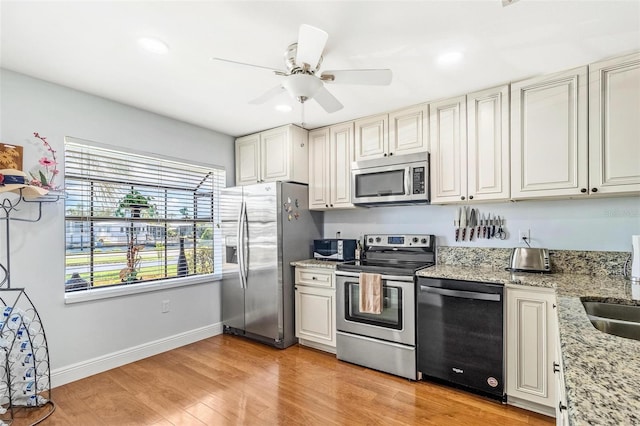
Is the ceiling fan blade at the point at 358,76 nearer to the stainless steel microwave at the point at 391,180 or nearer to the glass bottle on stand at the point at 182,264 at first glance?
the stainless steel microwave at the point at 391,180

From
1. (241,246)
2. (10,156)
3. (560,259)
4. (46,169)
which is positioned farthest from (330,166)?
(10,156)

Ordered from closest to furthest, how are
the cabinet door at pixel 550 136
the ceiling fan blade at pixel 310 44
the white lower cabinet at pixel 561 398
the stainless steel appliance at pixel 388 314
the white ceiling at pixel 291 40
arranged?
the white lower cabinet at pixel 561 398
the ceiling fan blade at pixel 310 44
the white ceiling at pixel 291 40
the cabinet door at pixel 550 136
the stainless steel appliance at pixel 388 314

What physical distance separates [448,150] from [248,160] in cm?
224

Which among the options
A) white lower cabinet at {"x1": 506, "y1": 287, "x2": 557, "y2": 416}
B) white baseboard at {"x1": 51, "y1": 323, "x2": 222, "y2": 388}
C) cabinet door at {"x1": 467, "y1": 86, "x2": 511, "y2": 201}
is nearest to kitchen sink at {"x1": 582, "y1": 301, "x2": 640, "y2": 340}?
white lower cabinet at {"x1": 506, "y1": 287, "x2": 557, "y2": 416}

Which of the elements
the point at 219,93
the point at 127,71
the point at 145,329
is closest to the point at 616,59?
the point at 219,93

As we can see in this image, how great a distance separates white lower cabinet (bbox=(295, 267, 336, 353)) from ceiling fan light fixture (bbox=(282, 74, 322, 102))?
176 cm

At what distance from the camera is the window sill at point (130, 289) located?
2701 mm

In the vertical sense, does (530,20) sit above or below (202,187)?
above

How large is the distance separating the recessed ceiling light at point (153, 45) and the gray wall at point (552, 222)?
7.90 feet

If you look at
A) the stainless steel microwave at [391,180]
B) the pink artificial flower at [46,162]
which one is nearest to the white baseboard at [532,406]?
the stainless steel microwave at [391,180]

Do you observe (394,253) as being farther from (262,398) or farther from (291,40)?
(291,40)

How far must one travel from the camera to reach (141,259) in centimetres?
319

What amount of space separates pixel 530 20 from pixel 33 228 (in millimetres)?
3561

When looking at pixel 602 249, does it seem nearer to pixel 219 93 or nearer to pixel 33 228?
pixel 219 93
